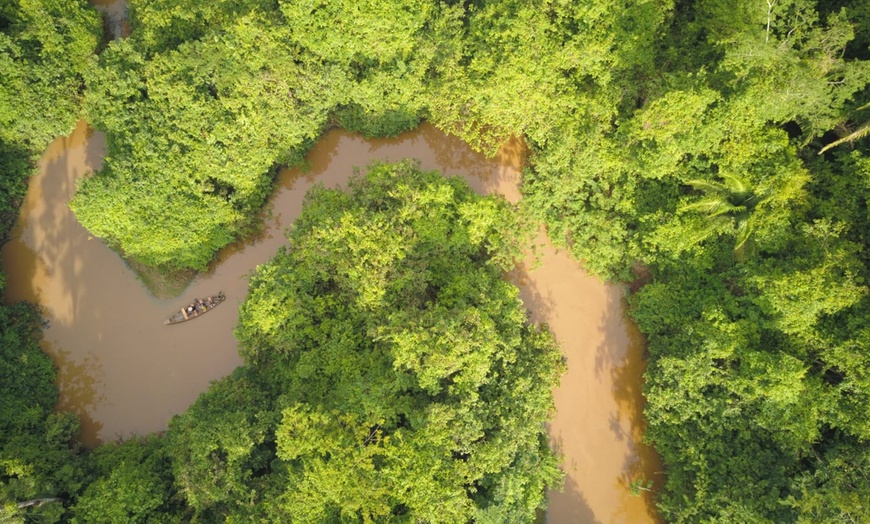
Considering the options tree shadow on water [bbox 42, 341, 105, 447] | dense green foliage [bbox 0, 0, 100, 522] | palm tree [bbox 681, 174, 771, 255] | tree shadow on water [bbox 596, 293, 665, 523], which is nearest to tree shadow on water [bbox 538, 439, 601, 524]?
tree shadow on water [bbox 596, 293, 665, 523]

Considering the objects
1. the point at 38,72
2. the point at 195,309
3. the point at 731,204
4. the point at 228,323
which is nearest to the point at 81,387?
the point at 195,309

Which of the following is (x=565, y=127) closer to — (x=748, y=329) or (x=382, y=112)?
(x=382, y=112)

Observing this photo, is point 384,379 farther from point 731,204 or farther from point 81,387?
point 81,387

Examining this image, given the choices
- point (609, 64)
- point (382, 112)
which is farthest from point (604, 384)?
point (382, 112)

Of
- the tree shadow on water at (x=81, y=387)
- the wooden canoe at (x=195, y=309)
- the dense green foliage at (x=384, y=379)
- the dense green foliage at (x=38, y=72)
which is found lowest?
the dense green foliage at (x=384, y=379)

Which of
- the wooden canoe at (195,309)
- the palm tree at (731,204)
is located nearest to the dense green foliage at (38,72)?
the wooden canoe at (195,309)

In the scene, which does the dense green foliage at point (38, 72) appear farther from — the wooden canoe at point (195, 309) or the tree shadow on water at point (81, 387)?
the wooden canoe at point (195, 309)
